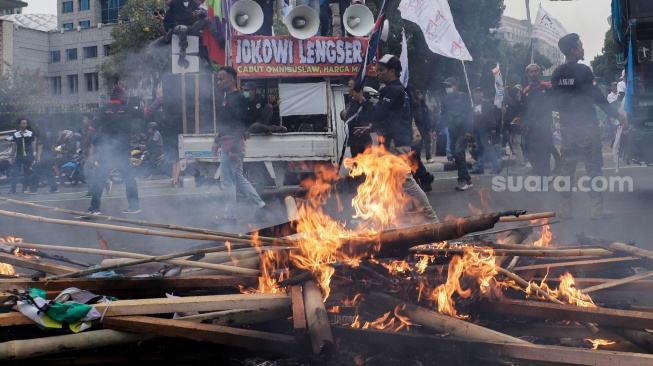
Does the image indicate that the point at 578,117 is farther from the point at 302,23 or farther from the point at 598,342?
the point at 302,23

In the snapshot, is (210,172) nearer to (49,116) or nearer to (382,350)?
(382,350)

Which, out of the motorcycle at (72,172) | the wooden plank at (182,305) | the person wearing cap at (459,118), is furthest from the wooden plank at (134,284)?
the motorcycle at (72,172)

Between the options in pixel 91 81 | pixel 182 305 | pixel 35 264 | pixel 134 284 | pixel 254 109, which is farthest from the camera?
pixel 91 81

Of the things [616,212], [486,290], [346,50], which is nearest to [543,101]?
[616,212]

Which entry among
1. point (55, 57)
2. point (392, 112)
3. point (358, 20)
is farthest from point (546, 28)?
point (55, 57)

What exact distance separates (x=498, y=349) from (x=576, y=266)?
5.37 ft

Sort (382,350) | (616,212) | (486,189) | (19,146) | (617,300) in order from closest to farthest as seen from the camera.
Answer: (382,350) → (617,300) → (616,212) → (486,189) → (19,146)

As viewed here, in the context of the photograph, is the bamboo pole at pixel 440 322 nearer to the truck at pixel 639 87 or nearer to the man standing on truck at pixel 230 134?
the man standing on truck at pixel 230 134

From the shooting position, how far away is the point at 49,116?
3534 cm

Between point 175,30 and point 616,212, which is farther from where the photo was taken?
point 175,30

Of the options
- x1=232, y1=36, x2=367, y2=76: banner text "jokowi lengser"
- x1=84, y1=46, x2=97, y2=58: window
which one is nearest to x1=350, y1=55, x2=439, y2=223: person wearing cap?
x1=232, y1=36, x2=367, y2=76: banner text "jokowi lengser"

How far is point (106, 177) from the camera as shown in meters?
10.9

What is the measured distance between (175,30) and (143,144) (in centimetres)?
757

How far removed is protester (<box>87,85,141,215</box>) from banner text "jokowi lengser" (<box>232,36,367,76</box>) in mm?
3888
